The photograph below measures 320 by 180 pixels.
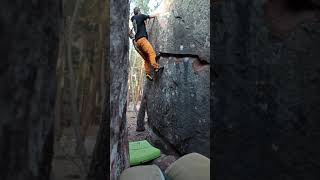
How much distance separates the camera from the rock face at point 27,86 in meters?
0.58

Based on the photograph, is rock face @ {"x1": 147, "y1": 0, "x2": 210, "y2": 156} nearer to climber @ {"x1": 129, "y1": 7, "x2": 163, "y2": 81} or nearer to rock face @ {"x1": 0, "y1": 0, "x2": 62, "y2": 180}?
climber @ {"x1": 129, "y1": 7, "x2": 163, "y2": 81}

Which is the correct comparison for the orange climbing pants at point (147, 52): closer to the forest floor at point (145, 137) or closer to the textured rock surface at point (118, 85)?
the forest floor at point (145, 137)

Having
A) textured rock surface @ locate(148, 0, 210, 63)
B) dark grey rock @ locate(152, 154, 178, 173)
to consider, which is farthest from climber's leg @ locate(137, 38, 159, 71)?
dark grey rock @ locate(152, 154, 178, 173)

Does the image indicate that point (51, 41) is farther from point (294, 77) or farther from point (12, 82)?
point (294, 77)

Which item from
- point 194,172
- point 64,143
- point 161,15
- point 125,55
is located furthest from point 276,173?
point 161,15

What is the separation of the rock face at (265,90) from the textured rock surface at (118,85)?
3.21 ft

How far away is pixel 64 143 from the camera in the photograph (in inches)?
34.1

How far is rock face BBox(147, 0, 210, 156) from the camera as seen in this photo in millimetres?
4082

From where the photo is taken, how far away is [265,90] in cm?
104

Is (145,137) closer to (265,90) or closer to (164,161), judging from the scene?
(164,161)

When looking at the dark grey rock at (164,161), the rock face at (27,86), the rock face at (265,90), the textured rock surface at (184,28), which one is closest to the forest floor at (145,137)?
the dark grey rock at (164,161)

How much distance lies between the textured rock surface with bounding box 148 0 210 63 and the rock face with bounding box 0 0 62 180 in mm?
3449

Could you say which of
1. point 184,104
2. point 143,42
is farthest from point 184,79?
point 143,42

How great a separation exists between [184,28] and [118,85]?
88.7 inches
